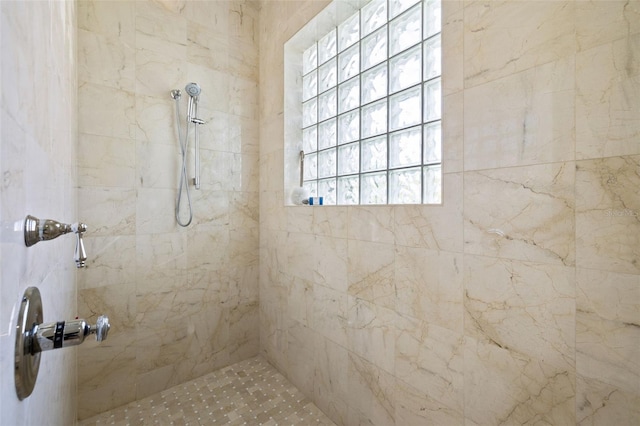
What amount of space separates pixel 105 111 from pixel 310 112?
1.24 metres

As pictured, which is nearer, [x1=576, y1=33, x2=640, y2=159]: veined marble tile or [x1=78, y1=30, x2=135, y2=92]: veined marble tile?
[x1=576, y1=33, x2=640, y2=159]: veined marble tile

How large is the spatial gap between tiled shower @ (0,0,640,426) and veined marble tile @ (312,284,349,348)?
0.01 metres

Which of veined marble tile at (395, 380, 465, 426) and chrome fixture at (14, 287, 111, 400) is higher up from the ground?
chrome fixture at (14, 287, 111, 400)

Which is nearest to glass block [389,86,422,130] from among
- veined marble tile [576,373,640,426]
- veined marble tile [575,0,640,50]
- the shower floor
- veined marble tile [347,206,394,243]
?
veined marble tile [347,206,394,243]

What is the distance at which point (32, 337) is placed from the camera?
1.49 feet

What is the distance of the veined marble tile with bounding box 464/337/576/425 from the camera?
2.80 ft

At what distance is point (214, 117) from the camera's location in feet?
6.77

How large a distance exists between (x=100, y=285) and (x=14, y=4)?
1676 millimetres

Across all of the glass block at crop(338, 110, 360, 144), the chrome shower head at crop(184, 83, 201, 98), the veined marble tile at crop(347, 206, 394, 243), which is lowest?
the veined marble tile at crop(347, 206, 394, 243)

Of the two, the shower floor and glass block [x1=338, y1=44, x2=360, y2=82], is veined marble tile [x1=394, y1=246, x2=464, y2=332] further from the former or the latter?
glass block [x1=338, y1=44, x2=360, y2=82]

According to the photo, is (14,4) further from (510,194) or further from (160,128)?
(160,128)

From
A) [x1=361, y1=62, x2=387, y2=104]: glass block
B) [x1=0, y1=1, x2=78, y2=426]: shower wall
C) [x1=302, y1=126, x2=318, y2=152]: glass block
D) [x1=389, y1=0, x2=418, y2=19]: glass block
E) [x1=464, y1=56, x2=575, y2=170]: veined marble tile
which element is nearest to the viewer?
[x1=0, y1=1, x2=78, y2=426]: shower wall

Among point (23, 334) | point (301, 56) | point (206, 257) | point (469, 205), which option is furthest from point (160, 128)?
point (469, 205)

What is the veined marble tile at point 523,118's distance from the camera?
0.84m
